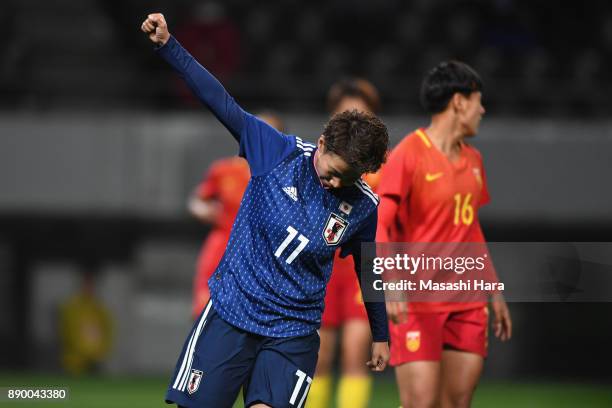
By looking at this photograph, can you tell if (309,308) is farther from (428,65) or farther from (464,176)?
(428,65)

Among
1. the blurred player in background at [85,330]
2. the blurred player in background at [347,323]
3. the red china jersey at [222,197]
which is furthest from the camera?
the blurred player in background at [85,330]

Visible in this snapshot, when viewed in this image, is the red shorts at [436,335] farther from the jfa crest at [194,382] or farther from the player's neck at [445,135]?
the jfa crest at [194,382]

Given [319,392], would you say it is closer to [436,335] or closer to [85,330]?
[436,335]

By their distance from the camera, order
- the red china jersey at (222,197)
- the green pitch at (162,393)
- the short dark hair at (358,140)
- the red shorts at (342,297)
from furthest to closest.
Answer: the green pitch at (162,393)
the red china jersey at (222,197)
the red shorts at (342,297)
the short dark hair at (358,140)

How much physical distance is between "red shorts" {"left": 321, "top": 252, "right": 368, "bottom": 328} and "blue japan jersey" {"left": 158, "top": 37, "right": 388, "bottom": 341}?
252 centimetres

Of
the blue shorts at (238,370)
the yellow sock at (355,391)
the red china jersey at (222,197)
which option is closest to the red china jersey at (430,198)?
the blue shorts at (238,370)

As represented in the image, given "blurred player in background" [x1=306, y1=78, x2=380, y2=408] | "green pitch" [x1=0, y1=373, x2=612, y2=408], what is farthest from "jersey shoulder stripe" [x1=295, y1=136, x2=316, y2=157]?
"green pitch" [x1=0, y1=373, x2=612, y2=408]

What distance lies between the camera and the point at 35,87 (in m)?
12.6

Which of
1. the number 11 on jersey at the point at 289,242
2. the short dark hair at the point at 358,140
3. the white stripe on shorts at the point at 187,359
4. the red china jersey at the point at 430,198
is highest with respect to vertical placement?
the red china jersey at the point at 430,198

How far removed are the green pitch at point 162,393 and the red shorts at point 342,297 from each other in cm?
172

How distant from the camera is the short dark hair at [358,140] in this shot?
436 cm

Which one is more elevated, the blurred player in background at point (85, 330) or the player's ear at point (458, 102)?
the blurred player in background at point (85, 330)

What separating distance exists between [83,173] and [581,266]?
25.2 feet

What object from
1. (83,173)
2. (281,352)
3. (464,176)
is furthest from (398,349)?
(83,173)
